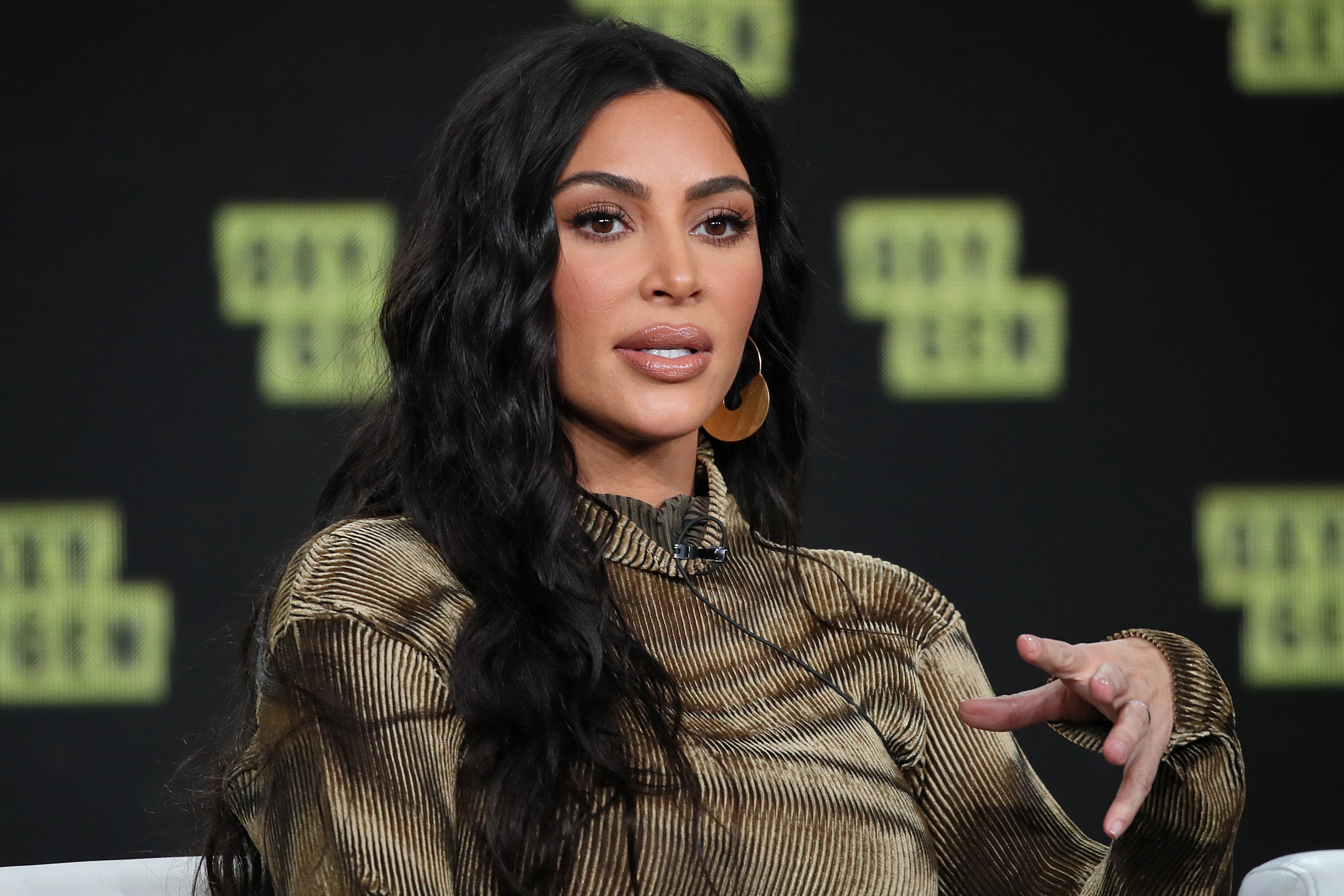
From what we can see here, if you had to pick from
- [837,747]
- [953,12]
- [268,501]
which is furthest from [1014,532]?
[837,747]

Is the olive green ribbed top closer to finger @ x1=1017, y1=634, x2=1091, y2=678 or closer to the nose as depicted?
finger @ x1=1017, y1=634, x2=1091, y2=678

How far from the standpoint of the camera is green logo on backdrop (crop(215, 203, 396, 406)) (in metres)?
2.49

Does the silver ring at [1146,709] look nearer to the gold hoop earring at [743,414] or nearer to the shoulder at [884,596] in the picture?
the shoulder at [884,596]

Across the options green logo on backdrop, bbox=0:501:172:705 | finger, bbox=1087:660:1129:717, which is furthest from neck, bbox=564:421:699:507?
green logo on backdrop, bbox=0:501:172:705

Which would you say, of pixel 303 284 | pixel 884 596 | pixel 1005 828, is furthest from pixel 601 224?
pixel 303 284

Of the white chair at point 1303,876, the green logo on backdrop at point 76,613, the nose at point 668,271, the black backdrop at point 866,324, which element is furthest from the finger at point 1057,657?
the green logo on backdrop at point 76,613

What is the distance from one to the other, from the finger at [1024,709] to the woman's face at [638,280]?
14.0 inches

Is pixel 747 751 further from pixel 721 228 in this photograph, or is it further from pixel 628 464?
pixel 721 228

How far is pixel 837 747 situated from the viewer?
52.2 inches

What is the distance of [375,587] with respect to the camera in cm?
117

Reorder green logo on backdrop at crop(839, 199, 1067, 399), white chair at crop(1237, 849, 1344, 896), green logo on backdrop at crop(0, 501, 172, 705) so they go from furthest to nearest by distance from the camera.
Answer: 1. green logo on backdrop at crop(839, 199, 1067, 399)
2. green logo on backdrop at crop(0, 501, 172, 705)
3. white chair at crop(1237, 849, 1344, 896)

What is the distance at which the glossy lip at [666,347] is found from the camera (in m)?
1.37

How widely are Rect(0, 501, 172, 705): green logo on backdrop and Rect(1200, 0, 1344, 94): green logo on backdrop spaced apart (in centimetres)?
197

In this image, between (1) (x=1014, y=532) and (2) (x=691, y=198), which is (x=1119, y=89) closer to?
(1) (x=1014, y=532)
